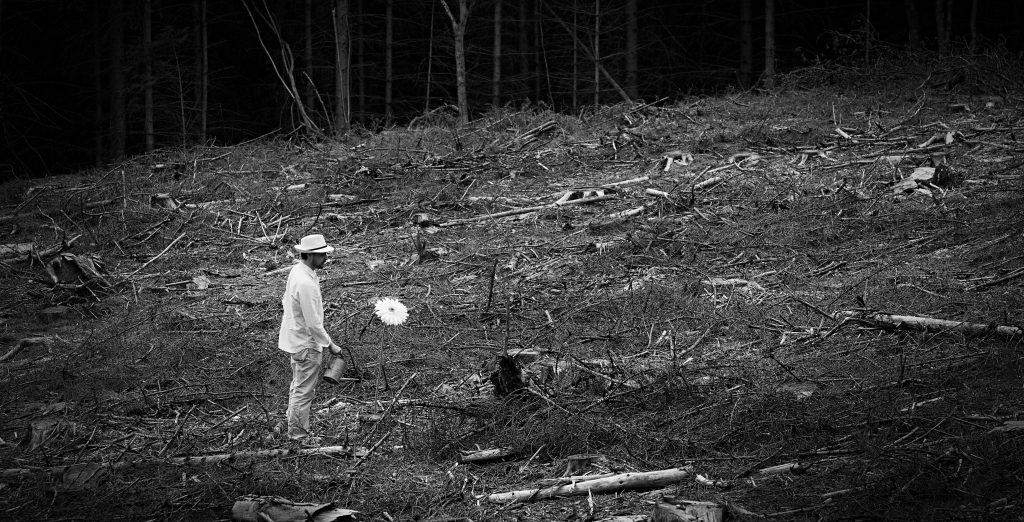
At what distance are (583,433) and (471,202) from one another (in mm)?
7002

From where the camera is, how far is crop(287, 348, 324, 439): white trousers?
641cm

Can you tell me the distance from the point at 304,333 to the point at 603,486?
8.81 ft

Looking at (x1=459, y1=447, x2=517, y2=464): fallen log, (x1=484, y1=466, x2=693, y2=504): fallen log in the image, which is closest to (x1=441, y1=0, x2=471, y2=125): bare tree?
(x1=459, y1=447, x2=517, y2=464): fallen log

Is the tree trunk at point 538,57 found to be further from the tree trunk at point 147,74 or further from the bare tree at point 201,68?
the tree trunk at point 147,74

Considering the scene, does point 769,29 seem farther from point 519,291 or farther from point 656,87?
point 519,291

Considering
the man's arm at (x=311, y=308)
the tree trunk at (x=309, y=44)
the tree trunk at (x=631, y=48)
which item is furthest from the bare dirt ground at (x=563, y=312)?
the tree trunk at (x=309, y=44)

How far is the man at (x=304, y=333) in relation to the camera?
6.43 m

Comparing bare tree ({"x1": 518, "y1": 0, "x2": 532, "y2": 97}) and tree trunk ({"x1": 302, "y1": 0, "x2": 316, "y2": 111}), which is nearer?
tree trunk ({"x1": 302, "y1": 0, "x2": 316, "y2": 111})

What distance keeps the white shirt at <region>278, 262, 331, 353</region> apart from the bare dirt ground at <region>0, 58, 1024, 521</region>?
0.69m

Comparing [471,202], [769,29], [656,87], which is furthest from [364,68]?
[471,202]

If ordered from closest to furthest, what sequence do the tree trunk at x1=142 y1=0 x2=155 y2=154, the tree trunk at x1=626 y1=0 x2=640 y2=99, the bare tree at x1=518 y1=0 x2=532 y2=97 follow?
the tree trunk at x1=142 y1=0 x2=155 y2=154
the tree trunk at x1=626 y1=0 x2=640 y2=99
the bare tree at x1=518 y1=0 x2=532 y2=97

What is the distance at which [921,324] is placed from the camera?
22.3ft

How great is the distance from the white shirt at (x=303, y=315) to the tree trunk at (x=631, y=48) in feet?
59.1

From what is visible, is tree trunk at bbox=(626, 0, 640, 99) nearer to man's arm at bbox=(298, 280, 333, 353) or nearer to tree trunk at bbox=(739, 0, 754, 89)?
tree trunk at bbox=(739, 0, 754, 89)
